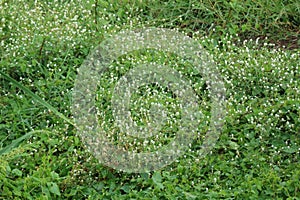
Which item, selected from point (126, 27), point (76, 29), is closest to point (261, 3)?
point (126, 27)

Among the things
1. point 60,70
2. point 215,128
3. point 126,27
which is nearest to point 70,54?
point 60,70

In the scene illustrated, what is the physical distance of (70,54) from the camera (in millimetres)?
5297

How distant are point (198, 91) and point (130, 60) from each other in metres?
0.73

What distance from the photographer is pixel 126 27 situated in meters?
5.70

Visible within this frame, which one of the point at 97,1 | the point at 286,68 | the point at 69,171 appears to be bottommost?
the point at 69,171

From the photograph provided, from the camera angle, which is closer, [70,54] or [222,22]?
[70,54]

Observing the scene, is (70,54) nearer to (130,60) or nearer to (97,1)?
(130,60)

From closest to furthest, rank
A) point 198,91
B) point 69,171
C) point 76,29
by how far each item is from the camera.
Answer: point 69,171
point 198,91
point 76,29

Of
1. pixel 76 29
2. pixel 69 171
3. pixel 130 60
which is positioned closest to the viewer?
pixel 69 171

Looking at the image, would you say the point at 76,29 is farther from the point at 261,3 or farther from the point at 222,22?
the point at 261,3

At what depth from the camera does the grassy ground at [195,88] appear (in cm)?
394

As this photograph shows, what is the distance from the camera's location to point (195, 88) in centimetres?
497

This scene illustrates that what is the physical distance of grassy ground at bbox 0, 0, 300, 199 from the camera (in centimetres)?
394

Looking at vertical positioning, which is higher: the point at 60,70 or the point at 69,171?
the point at 60,70
